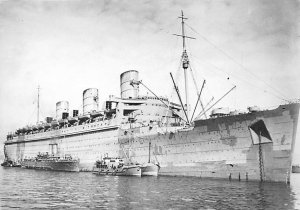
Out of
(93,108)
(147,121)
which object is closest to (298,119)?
(147,121)

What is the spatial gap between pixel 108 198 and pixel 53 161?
79.5 feet

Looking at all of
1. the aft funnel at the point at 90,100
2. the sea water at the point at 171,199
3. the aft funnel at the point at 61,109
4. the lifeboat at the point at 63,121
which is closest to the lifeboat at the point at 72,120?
the lifeboat at the point at 63,121

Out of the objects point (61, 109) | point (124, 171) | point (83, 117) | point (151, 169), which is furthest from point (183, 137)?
point (61, 109)

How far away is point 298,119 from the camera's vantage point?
18.2 m

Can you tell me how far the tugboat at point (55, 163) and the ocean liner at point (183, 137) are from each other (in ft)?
3.49

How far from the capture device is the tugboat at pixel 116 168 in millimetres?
24914

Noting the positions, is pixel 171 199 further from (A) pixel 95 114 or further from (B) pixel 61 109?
(B) pixel 61 109

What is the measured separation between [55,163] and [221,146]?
22752 millimetres

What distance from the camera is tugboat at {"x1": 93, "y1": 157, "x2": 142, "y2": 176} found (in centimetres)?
2491

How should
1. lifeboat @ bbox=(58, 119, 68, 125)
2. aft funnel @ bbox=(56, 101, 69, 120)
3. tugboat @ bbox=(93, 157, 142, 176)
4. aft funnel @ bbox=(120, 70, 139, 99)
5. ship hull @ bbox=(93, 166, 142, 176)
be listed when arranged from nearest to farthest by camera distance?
ship hull @ bbox=(93, 166, 142, 176)
tugboat @ bbox=(93, 157, 142, 176)
aft funnel @ bbox=(120, 70, 139, 99)
lifeboat @ bbox=(58, 119, 68, 125)
aft funnel @ bbox=(56, 101, 69, 120)

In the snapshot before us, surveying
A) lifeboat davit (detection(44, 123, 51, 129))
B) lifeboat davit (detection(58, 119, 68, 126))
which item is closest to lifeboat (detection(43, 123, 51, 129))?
lifeboat davit (detection(44, 123, 51, 129))

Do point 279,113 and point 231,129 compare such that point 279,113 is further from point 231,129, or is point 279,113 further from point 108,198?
point 108,198

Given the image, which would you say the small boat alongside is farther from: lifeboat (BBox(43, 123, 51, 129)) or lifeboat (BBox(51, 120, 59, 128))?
lifeboat (BBox(43, 123, 51, 129))

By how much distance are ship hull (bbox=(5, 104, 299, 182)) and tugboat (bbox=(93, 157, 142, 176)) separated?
0.99 metres
